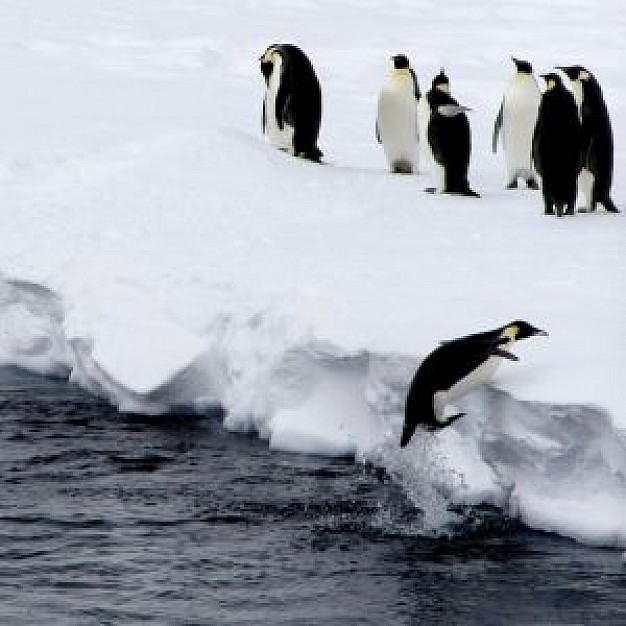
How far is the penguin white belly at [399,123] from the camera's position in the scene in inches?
478

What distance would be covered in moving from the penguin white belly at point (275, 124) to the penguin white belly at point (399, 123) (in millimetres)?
702

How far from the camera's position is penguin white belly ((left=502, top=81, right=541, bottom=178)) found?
38.4ft

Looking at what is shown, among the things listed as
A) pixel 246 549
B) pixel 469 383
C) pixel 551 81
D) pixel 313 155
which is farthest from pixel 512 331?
pixel 313 155

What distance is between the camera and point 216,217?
10602 mm

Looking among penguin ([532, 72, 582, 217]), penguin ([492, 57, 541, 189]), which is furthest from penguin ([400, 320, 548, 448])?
penguin ([492, 57, 541, 189])

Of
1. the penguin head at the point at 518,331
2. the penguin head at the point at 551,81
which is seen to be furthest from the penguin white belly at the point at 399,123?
the penguin head at the point at 518,331

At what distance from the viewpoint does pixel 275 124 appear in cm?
1243

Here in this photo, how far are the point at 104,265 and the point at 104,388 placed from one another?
919mm

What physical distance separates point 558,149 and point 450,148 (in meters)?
0.87

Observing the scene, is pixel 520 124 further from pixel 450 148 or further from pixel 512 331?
pixel 512 331

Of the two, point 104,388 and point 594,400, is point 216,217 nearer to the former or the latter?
point 104,388

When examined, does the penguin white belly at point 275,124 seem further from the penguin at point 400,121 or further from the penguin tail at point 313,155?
the penguin at point 400,121

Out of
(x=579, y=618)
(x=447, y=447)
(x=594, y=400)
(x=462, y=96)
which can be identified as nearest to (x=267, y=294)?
(x=447, y=447)

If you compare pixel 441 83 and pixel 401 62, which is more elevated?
pixel 401 62
